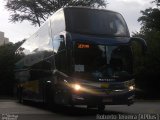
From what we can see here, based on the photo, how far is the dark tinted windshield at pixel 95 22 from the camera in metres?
18.1

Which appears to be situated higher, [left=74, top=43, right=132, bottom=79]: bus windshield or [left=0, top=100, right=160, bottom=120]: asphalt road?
[left=74, top=43, right=132, bottom=79]: bus windshield

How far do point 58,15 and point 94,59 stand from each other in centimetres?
288

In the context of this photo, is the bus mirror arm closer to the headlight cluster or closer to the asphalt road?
the asphalt road

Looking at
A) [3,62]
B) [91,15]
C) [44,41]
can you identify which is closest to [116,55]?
[91,15]

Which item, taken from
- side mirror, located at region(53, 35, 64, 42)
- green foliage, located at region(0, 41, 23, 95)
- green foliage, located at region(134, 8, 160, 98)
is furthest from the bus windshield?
green foliage, located at region(0, 41, 23, 95)

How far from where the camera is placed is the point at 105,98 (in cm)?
1752

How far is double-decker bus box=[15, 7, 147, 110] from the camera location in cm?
1741

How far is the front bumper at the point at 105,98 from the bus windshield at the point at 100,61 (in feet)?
2.20

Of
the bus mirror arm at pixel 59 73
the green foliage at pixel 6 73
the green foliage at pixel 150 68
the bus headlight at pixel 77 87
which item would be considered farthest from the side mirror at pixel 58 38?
the green foliage at pixel 6 73

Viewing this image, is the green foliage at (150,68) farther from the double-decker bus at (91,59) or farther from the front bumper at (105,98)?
the front bumper at (105,98)

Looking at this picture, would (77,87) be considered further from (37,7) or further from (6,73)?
(37,7)

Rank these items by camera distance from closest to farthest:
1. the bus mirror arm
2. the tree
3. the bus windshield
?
the bus windshield
the bus mirror arm
the tree

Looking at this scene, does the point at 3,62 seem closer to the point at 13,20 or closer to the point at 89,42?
the point at 13,20

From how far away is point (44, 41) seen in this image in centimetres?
2186
